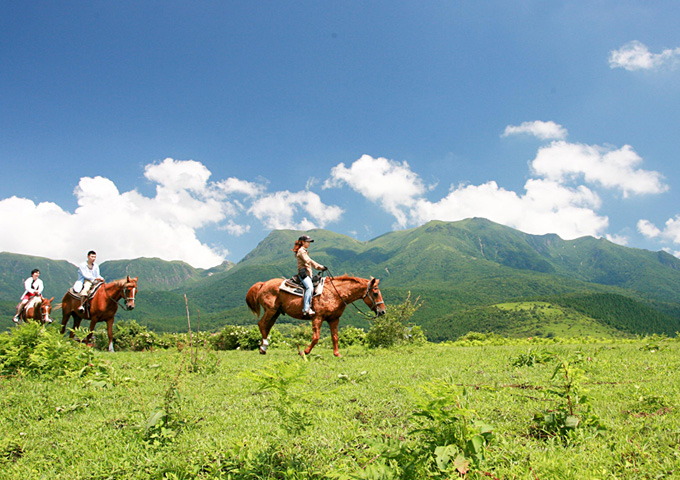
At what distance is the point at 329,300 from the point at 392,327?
12.9 ft

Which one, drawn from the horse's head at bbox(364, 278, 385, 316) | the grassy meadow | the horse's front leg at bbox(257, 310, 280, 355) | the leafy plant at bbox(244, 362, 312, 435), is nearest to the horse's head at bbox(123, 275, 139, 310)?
the horse's front leg at bbox(257, 310, 280, 355)

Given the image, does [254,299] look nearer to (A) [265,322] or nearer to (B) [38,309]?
(A) [265,322]

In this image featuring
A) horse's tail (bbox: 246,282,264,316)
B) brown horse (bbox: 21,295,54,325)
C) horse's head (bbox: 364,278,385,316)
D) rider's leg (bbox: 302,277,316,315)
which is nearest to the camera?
rider's leg (bbox: 302,277,316,315)

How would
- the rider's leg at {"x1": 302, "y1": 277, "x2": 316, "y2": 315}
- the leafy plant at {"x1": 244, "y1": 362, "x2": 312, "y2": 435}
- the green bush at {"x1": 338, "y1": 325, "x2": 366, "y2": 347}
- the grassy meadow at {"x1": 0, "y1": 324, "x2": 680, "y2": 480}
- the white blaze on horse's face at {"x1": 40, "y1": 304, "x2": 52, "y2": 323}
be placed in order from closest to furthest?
1. the grassy meadow at {"x1": 0, "y1": 324, "x2": 680, "y2": 480}
2. the leafy plant at {"x1": 244, "y1": 362, "x2": 312, "y2": 435}
3. the rider's leg at {"x1": 302, "y1": 277, "x2": 316, "y2": 315}
4. the white blaze on horse's face at {"x1": 40, "y1": 304, "x2": 52, "y2": 323}
5. the green bush at {"x1": 338, "y1": 325, "x2": 366, "y2": 347}

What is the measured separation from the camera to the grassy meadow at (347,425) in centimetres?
311

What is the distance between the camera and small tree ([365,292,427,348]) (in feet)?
46.6

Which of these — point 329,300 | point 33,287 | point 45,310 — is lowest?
point 45,310

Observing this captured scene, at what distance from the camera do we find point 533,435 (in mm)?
4281

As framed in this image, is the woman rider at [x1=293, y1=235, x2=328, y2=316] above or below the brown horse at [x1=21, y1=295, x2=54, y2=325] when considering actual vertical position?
above

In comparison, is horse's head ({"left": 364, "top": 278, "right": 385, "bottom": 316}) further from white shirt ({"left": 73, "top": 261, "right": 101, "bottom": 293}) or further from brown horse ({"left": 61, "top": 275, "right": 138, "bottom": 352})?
white shirt ({"left": 73, "top": 261, "right": 101, "bottom": 293})

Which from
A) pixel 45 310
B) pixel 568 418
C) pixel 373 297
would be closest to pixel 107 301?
A: pixel 45 310

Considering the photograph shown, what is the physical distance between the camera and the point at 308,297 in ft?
37.5

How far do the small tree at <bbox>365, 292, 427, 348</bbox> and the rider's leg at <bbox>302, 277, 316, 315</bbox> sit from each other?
11.3ft

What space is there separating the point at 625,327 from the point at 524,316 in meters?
36.4
